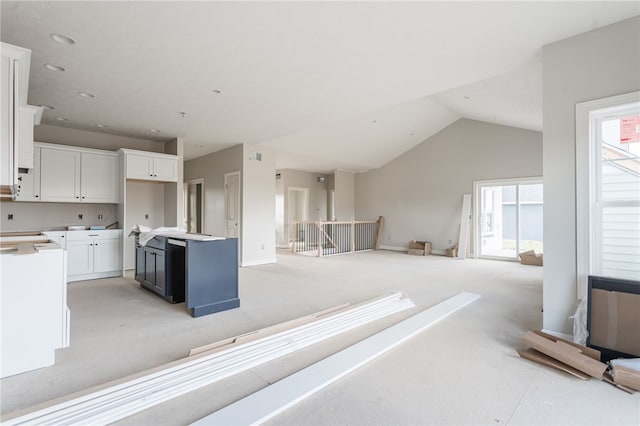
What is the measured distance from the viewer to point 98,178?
18.2ft

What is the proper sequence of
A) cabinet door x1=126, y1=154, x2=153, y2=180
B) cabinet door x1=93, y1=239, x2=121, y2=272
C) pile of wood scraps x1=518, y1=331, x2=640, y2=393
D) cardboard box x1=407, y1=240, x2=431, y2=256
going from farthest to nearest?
cardboard box x1=407, y1=240, x2=431, y2=256, cabinet door x1=126, y1=154, x2=153, y2=180, cabinet door x1=93, y1=239, x2=121, y2=272, pile of wood scraps x1=518, y1=331, x2=640, y2=393

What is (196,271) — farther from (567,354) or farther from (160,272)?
(567,354)

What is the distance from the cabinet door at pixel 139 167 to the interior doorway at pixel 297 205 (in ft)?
18.1

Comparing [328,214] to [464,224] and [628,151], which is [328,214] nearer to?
[464,224]

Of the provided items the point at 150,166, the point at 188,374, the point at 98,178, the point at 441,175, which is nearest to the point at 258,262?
the point at 150,166

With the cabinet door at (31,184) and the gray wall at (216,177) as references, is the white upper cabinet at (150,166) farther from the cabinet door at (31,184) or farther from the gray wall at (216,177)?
the gray wall at (216,177)

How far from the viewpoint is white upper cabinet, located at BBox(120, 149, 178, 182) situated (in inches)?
221

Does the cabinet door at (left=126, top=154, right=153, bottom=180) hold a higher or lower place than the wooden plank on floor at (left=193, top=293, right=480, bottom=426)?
higher

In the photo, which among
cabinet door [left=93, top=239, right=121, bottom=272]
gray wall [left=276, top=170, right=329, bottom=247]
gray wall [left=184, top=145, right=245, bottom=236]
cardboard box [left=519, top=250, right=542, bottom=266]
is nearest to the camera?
cabinet door [left=93, top=239, right=121, bottom=272]

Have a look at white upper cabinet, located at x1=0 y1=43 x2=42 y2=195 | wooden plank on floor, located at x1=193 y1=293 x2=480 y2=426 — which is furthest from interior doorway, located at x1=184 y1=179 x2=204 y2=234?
wooden plank on floor, located at x1=193 y1=293 x2=480 y2=426

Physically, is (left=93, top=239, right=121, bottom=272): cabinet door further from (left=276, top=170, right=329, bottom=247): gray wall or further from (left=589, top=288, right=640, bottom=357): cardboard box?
(left=589, top=288, right=640, bottom=357): cardboard box

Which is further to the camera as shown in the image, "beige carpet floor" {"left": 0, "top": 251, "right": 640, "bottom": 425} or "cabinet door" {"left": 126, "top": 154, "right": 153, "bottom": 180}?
"cabinet door" {"left": 126, "top": 154, "right": 153, "bottom": 180}

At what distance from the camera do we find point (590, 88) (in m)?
2.70

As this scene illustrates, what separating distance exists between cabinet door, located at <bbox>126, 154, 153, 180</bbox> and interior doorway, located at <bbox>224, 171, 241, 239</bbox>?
6.11 feet
